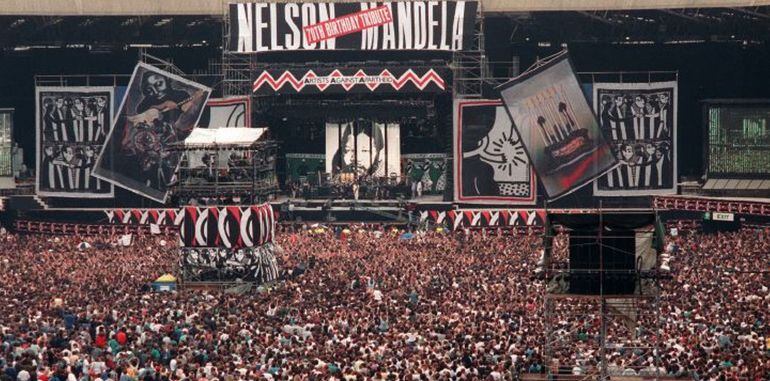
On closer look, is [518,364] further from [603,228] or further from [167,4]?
[167,4]

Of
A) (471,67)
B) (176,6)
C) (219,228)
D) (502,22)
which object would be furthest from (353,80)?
(219,228)

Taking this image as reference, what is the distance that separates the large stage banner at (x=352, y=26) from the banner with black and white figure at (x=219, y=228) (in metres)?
18.6

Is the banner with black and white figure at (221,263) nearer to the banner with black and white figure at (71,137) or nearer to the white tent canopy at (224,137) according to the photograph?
the white tent canopy at (224,137)

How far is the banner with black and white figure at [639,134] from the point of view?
68750 mm

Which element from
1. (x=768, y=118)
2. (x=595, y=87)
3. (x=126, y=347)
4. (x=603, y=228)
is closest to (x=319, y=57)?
(x=595, y=87)

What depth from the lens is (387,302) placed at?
135 ft

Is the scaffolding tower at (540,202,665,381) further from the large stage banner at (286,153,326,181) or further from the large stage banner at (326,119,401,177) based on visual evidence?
the large stage banner at (286,153,326,181)

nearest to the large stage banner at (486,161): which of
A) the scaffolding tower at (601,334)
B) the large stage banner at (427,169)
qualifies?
the large stage banner at (427,169)

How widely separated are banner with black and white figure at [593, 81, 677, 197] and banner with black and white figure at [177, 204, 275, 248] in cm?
2179

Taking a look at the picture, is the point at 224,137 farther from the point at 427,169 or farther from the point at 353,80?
the point at 427,169

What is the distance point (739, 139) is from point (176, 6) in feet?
81.5

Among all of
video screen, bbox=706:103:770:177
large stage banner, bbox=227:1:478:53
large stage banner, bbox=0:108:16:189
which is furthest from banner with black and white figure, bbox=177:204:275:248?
video screen, bbox=706:103:770:177

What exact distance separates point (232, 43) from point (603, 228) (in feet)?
138

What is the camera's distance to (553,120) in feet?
219
